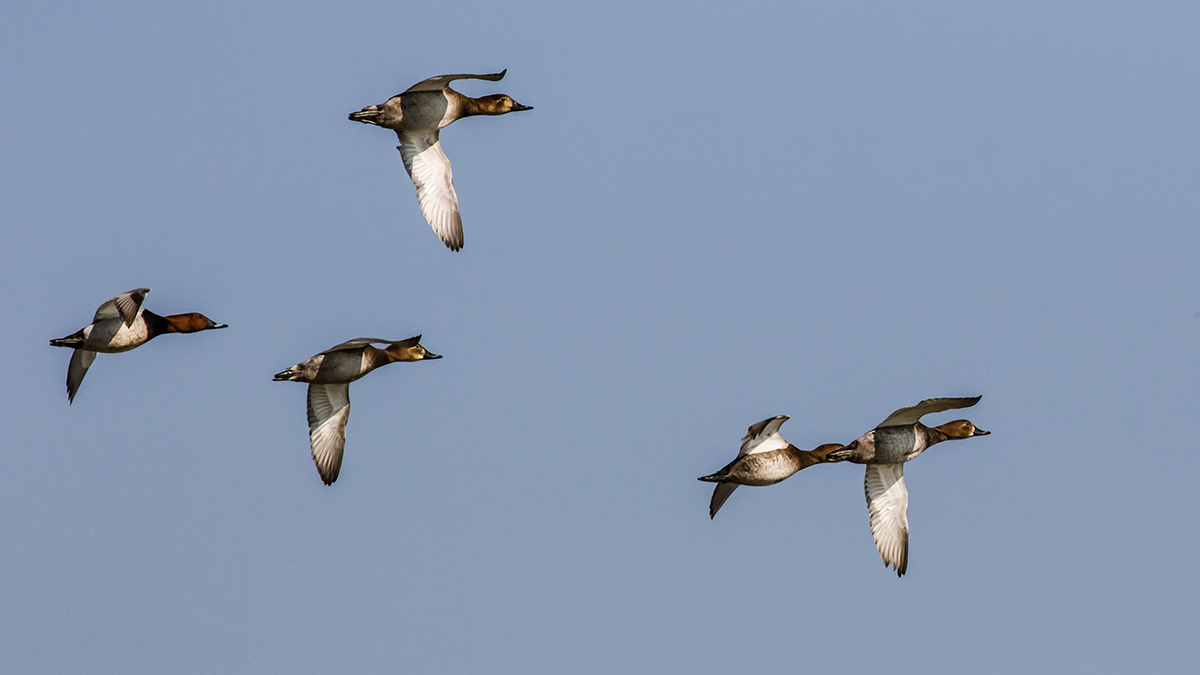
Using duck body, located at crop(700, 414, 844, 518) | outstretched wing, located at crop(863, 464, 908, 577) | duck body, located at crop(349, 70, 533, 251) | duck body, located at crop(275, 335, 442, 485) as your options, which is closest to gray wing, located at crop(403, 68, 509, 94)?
duck body, located at crop(349, 70, 533, 251)

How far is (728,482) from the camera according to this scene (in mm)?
27375

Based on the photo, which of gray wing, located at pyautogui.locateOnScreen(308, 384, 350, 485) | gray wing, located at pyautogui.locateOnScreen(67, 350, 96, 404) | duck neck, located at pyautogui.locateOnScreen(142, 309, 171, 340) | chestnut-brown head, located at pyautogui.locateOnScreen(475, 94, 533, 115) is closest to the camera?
duck neck, located at pyautogui.locateOnScreen(142, 309, 171, 340)

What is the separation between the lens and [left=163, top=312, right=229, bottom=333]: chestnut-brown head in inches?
1130

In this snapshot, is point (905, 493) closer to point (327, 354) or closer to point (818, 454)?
point (818, 454)

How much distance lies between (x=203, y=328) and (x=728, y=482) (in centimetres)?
992

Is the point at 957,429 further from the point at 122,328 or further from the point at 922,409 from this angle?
the point at 122,328

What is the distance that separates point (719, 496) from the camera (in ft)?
97.2

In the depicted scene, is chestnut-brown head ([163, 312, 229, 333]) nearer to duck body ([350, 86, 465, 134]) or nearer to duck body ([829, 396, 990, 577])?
duck body ([350, 86, 465, 134])

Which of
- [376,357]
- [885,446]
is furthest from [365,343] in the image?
[885,446]

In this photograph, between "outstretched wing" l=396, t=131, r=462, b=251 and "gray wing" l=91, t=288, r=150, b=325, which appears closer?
"gray wing" l=91, t=288, r=150, b=325

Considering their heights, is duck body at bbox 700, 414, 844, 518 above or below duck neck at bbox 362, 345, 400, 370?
below

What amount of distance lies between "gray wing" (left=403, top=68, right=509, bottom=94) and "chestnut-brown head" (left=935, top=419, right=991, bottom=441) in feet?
35.0

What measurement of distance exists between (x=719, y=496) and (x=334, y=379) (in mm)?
7409

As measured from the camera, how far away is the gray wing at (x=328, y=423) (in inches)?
1121
